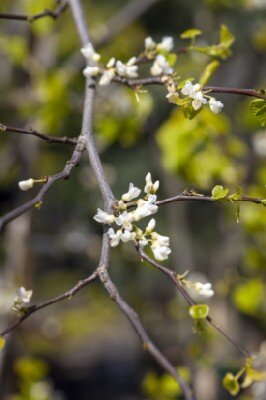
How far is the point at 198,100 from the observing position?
1025 millimetres

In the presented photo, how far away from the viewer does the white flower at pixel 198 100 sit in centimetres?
102

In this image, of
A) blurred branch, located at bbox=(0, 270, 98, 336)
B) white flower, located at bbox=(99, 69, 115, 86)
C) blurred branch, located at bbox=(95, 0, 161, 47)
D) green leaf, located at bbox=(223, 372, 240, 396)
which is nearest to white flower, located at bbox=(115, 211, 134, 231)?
blurred branch, located at bbox=(0, 270, 98, 336)

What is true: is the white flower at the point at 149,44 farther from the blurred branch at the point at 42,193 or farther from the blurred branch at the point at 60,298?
the blurred branch at the point at 60,298

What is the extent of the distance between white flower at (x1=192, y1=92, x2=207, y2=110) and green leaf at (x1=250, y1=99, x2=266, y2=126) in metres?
0.08

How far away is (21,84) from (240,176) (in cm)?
152

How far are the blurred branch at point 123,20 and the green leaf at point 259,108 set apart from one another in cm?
192

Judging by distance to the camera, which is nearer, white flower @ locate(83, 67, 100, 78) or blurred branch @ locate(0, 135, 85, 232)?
blurred branch @ locate(0, 135, 85, 232)

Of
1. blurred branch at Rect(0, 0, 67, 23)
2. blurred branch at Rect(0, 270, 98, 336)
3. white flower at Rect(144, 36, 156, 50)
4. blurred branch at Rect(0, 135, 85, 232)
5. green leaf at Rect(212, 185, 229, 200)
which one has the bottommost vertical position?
blurred branch at Rect(0, 270, 98, 336)

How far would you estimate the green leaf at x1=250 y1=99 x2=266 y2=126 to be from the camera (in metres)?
1.00

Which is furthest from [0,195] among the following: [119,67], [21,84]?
[119,67]

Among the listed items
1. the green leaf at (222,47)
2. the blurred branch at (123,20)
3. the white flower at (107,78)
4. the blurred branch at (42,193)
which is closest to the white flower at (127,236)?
the blurred branch at (42,193)

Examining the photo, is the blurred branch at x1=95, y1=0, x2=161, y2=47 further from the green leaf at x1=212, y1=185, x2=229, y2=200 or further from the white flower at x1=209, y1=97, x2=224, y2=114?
the green leaf at x1=212, y1=185, x2=229, y2=200

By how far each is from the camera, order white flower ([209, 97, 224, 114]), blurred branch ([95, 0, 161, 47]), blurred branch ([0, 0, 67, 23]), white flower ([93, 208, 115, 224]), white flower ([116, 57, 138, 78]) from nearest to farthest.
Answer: white flower ([93, 208, 115, 224]) → white flower ([209, 97, 224, 114]) → white flower ([116, 57, 138, 78]) → blurred branch ([0, 0, 67, 23]) → blurred branch ([95, 0, 161, 47])

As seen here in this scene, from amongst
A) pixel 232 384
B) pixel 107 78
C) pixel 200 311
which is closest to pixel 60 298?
pixel 200 311
